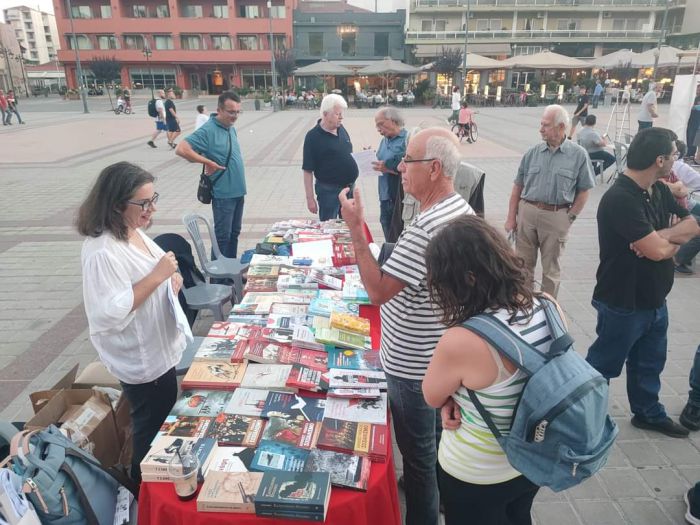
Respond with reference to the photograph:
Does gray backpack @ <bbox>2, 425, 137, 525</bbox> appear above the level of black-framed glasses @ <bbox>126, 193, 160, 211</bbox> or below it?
below

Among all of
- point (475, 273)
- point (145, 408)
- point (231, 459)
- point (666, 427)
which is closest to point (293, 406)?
point (231, 459)

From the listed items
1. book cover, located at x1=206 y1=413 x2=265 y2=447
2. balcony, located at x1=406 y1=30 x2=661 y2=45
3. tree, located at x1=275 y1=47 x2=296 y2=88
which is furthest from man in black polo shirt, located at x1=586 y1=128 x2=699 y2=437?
balcony, located at x1=406 y1=30 x2=661 y2=45

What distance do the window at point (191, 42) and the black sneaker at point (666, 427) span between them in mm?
50947

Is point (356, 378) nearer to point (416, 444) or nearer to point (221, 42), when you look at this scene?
point (416, 444)

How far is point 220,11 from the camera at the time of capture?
45.5 meters

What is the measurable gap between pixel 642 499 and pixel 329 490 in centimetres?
207

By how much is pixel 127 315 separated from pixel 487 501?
1.76 meters

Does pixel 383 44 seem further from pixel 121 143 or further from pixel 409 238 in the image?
pixel 409 238

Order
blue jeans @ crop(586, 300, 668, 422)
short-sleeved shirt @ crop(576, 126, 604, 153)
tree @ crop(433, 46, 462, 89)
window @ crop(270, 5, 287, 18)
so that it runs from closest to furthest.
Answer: blue jeans @ crop(586, 300, 668, 422)
short-sleeved shirt @ crop(576, 126, 604, 153)
tree @ crop(433, 46, 462, 89)
window @ crop(270, 5, 287, 18)

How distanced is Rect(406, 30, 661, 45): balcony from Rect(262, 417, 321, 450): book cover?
4750 cm

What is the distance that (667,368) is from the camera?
390cm

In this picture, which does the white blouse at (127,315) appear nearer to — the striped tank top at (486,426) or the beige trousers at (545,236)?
the striped tank top at (486,426)

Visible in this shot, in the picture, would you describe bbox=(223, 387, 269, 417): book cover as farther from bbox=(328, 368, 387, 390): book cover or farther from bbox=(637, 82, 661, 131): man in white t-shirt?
bbox=(637, 82, 661, 131): man in white t-shirt

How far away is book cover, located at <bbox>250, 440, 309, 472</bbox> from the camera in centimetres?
184
